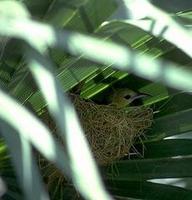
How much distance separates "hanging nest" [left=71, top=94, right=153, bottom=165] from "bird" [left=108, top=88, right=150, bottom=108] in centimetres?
3

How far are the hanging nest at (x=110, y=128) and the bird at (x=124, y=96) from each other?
0.11 ft

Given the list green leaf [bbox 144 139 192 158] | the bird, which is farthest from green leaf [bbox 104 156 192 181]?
the bird

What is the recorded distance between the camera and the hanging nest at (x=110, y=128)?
1.29 meters

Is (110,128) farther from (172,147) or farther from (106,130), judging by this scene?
(172,147)

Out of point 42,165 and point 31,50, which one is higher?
point 42,165

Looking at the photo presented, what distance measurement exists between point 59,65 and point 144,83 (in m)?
0.27

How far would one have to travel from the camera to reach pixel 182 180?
1.37 m

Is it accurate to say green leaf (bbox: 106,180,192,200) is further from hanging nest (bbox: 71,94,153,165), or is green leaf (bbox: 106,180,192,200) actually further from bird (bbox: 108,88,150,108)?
bird (bbox: 108,88,150,108)

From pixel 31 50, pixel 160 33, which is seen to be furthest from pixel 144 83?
pixel 31 50

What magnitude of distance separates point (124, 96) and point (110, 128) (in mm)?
129

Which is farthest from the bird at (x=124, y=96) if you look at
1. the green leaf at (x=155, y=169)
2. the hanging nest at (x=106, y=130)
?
the green leaf at (x=155, y=169)

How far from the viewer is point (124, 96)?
1242 millimetres

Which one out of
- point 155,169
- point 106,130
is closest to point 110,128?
point 106,130

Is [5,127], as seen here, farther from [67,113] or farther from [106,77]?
[106,77]
